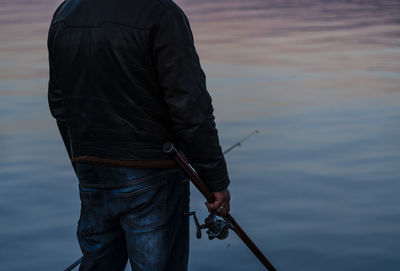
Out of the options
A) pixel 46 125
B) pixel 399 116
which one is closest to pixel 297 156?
pixel 399 116

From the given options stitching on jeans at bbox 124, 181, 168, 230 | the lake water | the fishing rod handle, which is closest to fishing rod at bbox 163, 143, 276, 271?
the fishing rod handle

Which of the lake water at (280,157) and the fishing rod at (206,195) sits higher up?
the fishing rod at (206,195)

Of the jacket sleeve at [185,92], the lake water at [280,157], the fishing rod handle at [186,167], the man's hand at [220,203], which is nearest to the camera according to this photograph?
the jacket sleeve at [185,92]

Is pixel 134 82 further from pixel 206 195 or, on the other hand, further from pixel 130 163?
pixel 206 195

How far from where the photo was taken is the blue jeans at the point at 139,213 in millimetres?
3074

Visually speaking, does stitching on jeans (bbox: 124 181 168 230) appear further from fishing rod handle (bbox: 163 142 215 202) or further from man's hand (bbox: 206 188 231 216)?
man's hand (bbox: 206 188 231 216)

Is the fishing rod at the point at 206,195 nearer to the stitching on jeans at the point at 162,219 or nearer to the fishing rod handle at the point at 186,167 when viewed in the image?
the fishing rod handle at the point at 186,167

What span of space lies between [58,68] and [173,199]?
740 mm

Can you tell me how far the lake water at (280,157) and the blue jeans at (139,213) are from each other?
157 cm

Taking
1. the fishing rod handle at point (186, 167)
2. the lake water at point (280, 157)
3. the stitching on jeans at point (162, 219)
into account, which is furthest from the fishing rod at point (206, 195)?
the lake water at point (280, 157)

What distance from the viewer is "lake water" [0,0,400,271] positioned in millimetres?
5035

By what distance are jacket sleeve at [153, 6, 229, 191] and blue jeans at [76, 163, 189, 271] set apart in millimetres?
166

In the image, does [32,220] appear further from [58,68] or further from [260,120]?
[260,120]

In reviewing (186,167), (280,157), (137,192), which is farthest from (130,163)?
(280,157)
